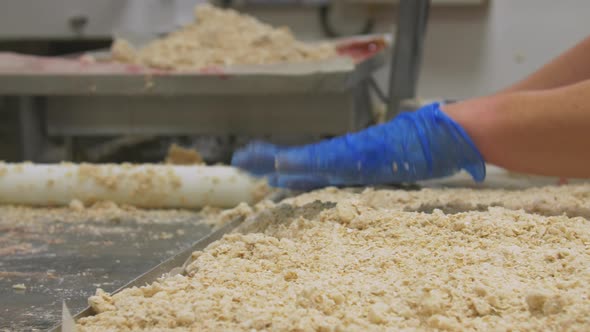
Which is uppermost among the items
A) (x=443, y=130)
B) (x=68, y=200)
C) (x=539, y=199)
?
(x=443, y=130)

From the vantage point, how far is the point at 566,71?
172 centimetres

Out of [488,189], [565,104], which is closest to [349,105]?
[488,189]

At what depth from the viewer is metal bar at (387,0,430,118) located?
242 cm

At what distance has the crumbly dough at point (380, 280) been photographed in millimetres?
881

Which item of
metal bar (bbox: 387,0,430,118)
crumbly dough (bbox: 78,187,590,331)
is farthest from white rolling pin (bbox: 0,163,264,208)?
metal bar (bbox: 387,0,430,118)

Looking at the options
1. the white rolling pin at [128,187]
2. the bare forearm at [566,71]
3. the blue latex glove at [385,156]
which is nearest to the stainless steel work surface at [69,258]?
the white rolling pin at [128,187]

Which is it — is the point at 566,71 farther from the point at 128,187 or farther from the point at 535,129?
the point at 128,187

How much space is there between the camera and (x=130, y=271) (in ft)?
4.36

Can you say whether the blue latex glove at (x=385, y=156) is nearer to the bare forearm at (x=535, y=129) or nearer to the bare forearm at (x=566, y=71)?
the bare forearm at (x=535, y=129)

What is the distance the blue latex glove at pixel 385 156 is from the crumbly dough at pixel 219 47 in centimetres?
100

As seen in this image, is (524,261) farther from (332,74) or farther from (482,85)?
(482,85)

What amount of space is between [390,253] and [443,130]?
1.63 ft

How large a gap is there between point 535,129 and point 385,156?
0.36 m

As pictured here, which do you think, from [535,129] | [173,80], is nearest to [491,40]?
[173,80]
